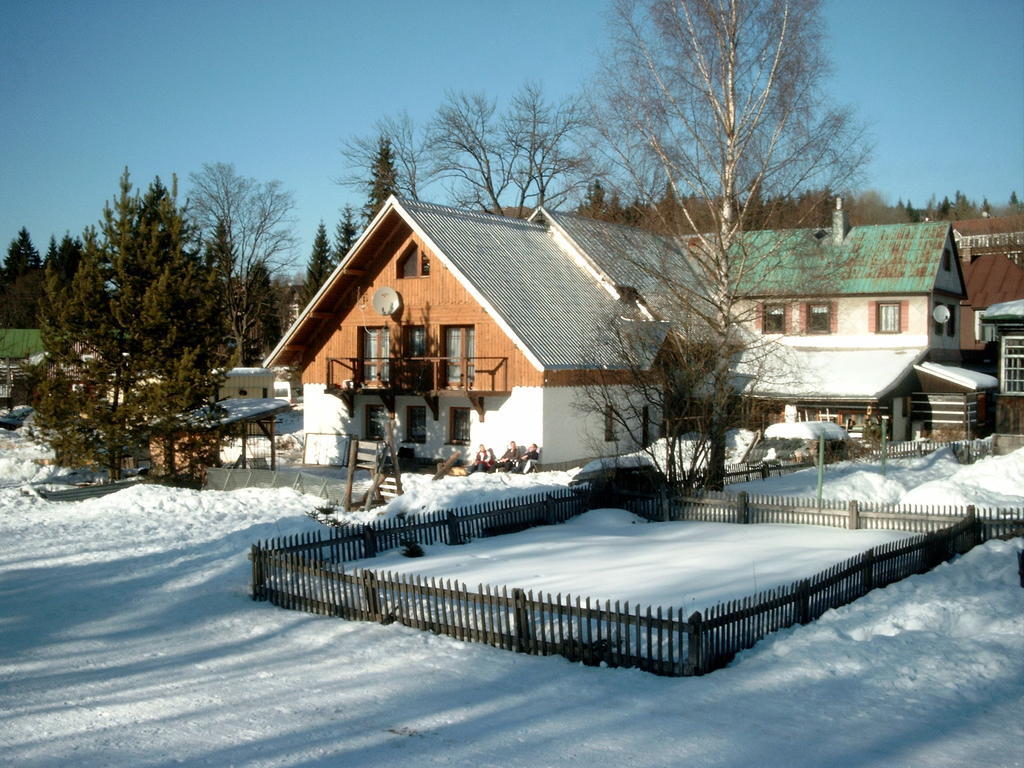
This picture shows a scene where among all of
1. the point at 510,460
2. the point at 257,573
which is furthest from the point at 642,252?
the point at 257,573

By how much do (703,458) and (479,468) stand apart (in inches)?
321

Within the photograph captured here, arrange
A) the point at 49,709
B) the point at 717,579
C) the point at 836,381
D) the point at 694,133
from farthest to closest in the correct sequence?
the point at 836,381
the point at 694,133
the point at 717,579
the point at 49,709

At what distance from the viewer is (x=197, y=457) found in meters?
26.2

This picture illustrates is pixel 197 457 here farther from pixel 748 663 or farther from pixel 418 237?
pixel 748 663

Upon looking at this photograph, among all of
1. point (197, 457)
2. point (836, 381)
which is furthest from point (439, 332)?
point (836, 381)

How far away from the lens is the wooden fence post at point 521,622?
37.7ft

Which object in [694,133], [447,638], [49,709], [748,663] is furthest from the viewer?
[694,133]

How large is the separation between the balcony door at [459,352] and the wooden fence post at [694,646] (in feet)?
67.0

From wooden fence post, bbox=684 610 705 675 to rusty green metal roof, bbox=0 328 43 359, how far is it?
62.3m

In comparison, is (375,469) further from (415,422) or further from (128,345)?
(415,422)

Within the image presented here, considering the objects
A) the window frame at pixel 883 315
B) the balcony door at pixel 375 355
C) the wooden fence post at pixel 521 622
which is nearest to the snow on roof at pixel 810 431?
the window frame at pixel 883 315

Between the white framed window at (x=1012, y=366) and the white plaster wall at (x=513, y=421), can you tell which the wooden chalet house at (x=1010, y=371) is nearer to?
the white framed window at (x=1012, y=366)

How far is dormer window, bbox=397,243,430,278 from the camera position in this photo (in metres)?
32.6

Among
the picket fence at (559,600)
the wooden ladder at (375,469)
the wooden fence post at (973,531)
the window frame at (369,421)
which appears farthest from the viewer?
the window frame at (369,421)
